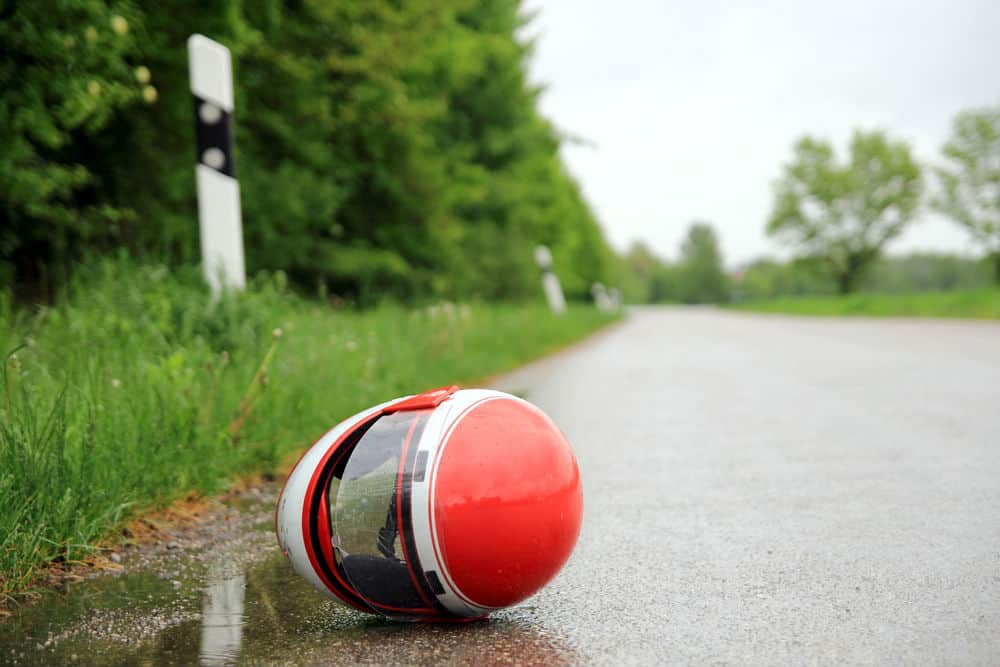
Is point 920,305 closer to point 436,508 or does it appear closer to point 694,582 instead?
point 694,582

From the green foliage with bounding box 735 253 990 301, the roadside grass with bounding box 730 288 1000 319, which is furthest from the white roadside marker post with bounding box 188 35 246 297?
the green foliage with bounding box 735 253 990 301

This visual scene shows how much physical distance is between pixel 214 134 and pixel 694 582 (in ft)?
16.6

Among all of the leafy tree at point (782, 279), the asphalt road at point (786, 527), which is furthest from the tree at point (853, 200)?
the asphalt road at point (786, 527)

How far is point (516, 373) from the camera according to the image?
13414mm

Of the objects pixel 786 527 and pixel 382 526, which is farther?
pixel 786 527

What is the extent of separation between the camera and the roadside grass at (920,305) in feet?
97.0

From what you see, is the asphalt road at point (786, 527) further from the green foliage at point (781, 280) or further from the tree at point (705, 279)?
the tree at point (705, 279)

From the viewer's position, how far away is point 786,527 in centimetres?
436

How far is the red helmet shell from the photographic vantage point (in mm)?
2906

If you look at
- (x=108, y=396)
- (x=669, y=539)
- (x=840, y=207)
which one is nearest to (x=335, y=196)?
(x=108, y=396)

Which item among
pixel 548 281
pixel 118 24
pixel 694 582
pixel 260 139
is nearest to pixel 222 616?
pixel 694 582

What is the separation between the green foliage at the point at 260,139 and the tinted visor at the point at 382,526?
5.10m

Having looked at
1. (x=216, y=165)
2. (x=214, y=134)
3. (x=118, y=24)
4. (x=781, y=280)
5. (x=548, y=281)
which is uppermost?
(x=118, y=24)

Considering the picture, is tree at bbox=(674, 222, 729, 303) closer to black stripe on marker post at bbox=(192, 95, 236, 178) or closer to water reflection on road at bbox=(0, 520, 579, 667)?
black stripe on marker post at bbox=(192, 95, 236, 178)
